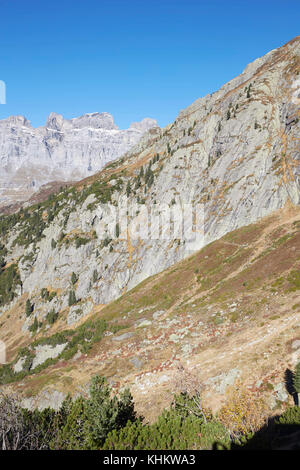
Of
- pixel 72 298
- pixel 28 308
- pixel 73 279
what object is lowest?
pixel 28 308

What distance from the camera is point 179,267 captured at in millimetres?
67438

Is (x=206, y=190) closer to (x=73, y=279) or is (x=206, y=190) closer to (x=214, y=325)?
(x=214, y=325)

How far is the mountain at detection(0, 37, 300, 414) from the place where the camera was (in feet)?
105

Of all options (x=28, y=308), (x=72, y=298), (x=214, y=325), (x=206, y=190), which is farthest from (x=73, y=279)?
(x=214, y=325)

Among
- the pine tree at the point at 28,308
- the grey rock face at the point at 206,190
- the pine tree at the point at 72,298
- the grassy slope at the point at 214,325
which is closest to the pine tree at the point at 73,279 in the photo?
the grey rock face at the point at 206,190

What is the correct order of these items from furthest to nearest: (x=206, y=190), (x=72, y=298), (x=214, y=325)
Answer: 1. (x=72, y=298)
2. (x=206, y=190)
3. (x=214, y=325)

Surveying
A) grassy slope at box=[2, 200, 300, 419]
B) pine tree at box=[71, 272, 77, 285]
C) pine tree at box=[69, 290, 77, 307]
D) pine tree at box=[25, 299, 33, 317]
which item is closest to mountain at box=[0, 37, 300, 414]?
grassy slope at box=[2, 200, 300, 419]

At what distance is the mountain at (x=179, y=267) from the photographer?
32156 millimetres

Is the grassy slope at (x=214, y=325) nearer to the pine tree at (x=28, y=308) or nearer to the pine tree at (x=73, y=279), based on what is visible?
the pine tree at (x=73, y=279)

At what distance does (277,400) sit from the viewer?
65.0ft

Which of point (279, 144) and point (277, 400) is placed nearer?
point (277, 400)
